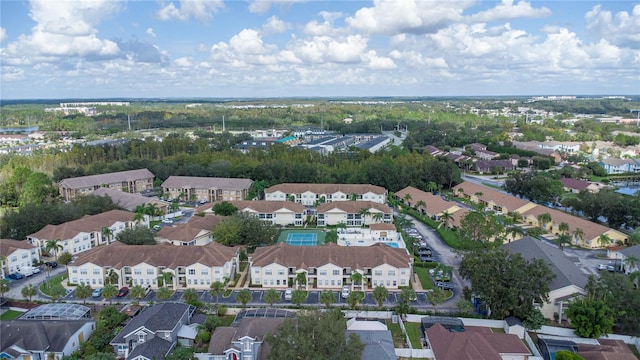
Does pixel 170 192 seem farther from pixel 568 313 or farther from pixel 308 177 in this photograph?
pixel 568 313

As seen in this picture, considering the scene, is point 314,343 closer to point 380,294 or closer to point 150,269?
point 380,294

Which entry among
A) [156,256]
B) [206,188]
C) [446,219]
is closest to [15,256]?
[156,256]

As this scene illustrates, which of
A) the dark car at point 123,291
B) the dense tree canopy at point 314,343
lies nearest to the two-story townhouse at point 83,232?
the dark car at point 123,291

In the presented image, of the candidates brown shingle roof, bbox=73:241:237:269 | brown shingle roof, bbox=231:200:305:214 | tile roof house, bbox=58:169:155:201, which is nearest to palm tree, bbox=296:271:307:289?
brown shingle roof, bbox=73:241:237:269

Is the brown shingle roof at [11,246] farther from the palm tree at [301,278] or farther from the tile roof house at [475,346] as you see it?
the tile roof house at [475,346]

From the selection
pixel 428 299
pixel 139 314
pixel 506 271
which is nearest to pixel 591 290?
pixel 506 271

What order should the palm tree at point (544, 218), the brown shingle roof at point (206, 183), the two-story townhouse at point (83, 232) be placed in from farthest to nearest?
the brown shingle roof at point (206, 183), the palm tree at point (544, 218), the two-story townhouse at point (83, 232)

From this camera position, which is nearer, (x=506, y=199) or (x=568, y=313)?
(x=568, y=313)
